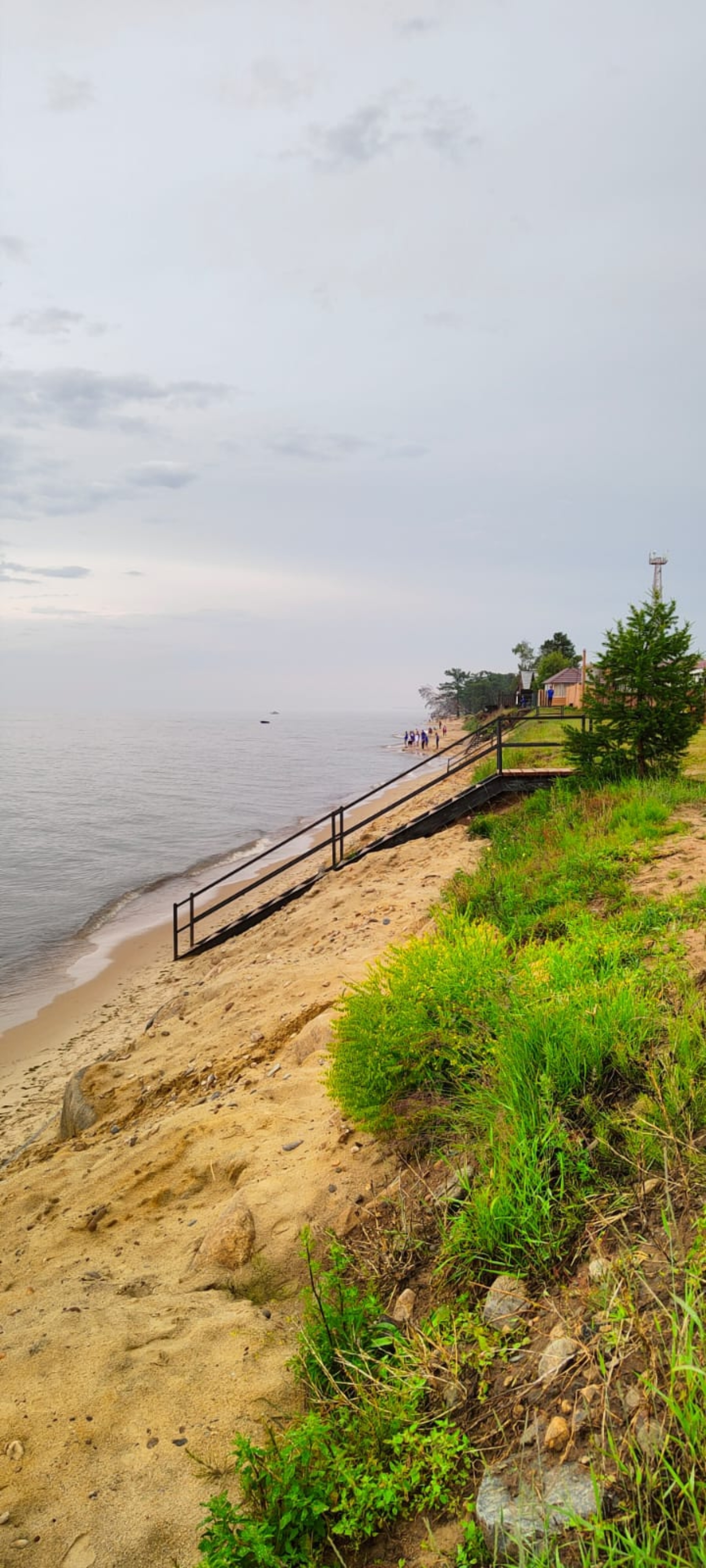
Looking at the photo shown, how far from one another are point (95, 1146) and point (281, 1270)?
3748mm

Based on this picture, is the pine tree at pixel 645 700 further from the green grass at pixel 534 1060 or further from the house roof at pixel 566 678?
the house roof at pixel 566 678

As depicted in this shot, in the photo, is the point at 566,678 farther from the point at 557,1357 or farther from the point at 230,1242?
the point at 557,1357

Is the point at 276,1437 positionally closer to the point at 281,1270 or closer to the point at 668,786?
the point at 281,1270

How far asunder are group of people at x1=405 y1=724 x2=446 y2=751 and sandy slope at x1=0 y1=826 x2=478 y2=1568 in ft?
208

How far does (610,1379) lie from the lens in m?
2.35

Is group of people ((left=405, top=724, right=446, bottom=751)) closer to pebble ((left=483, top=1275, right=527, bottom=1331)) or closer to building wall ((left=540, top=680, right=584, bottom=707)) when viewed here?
building wall ((left=540, top=680, right=584, bottom=707))

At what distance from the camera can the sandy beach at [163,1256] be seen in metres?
2.71

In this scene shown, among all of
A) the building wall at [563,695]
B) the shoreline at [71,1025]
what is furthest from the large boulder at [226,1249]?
the building wall at [563,695]

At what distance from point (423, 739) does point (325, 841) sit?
2538 inches

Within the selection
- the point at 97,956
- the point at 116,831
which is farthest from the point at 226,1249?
the point at 116,831

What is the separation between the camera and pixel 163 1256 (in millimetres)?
4367

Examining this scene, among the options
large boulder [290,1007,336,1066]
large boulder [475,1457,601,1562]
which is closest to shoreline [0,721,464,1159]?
large boulder [290,1007,336,1066]

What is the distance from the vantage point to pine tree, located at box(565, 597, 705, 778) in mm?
12609

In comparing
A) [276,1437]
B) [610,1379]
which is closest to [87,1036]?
[276,1437]
